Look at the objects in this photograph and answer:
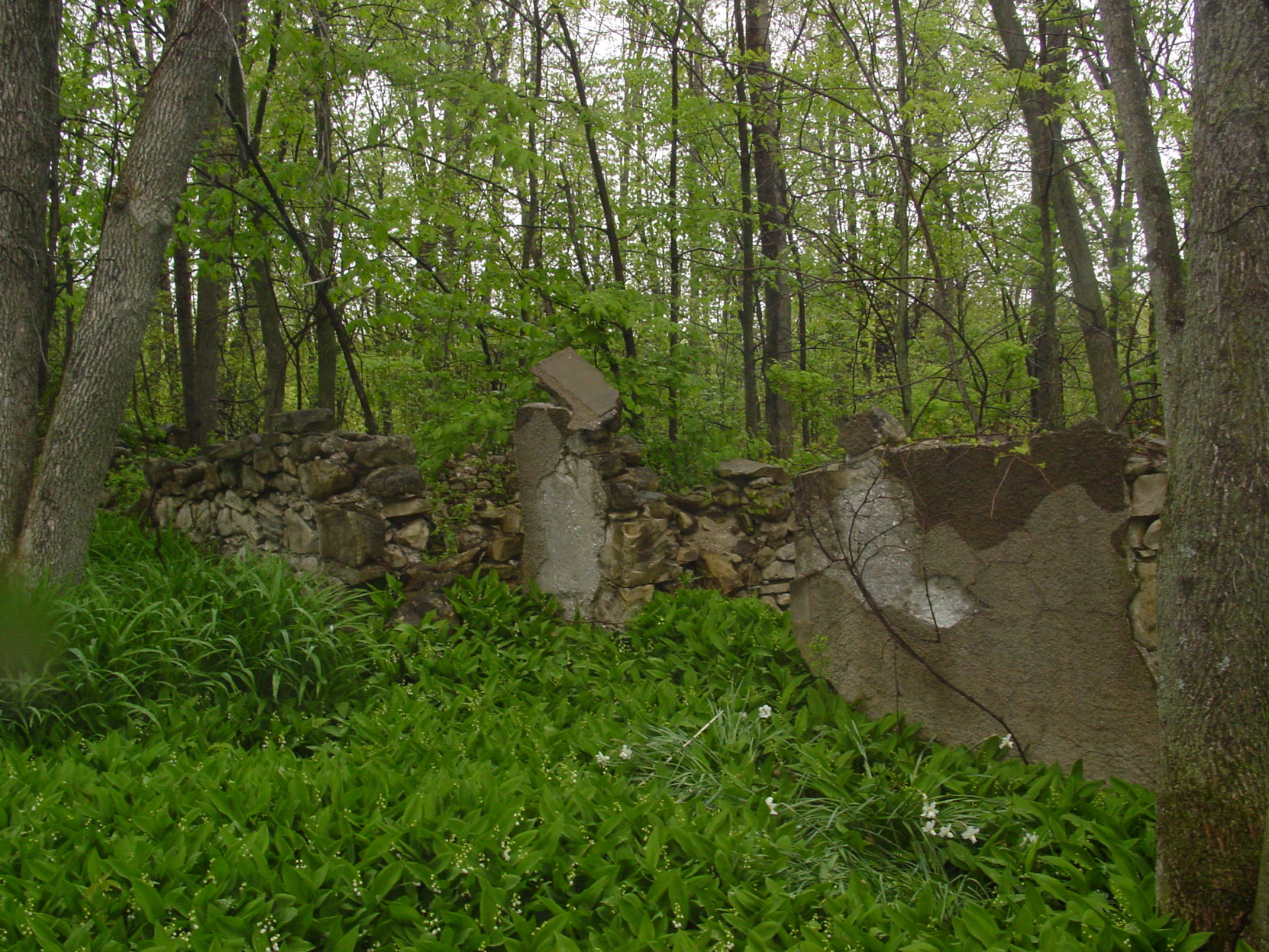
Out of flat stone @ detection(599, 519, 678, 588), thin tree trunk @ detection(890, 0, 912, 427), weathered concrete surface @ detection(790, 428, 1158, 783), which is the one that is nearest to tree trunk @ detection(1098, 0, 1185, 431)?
weathered concrete surface @ detection(790, 428, 1158, 783)

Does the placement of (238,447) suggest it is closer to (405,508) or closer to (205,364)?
(405,508)

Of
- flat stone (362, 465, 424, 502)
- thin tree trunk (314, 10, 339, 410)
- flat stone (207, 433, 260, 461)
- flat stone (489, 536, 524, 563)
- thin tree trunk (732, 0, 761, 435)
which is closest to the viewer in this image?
flat stone (362, 465, 424, 502)

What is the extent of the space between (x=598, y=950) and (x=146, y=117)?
472 cm

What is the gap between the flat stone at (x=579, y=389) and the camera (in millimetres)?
5516

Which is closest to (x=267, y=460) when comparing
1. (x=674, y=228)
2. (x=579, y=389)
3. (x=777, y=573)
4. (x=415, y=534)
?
(x=415, y=534)

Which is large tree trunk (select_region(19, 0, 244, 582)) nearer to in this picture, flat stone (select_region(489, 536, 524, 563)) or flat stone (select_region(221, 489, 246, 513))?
flat stone (select_region(221, 489, 246, 513))

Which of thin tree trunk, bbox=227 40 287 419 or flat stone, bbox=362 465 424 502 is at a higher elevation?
thin tree trunk, bbox=227 40 287 419

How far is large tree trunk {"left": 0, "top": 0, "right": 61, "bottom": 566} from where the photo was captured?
4.50 m

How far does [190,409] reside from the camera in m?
8.08

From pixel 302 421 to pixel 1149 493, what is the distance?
462 cm

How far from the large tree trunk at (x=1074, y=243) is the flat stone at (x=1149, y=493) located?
3552mm

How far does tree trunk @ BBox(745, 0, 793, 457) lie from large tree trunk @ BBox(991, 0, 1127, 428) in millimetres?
2123

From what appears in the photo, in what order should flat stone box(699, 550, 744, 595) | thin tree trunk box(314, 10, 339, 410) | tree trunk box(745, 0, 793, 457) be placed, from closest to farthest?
thin tree trunk box(314, 10, 339, 410), flat stone box(699, 550, 744, 595), tree trunk box(745, 0, 793, 457)

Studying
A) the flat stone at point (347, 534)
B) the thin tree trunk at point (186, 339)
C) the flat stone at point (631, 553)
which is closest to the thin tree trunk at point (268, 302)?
the thin tree trunk at point (186, 339)
